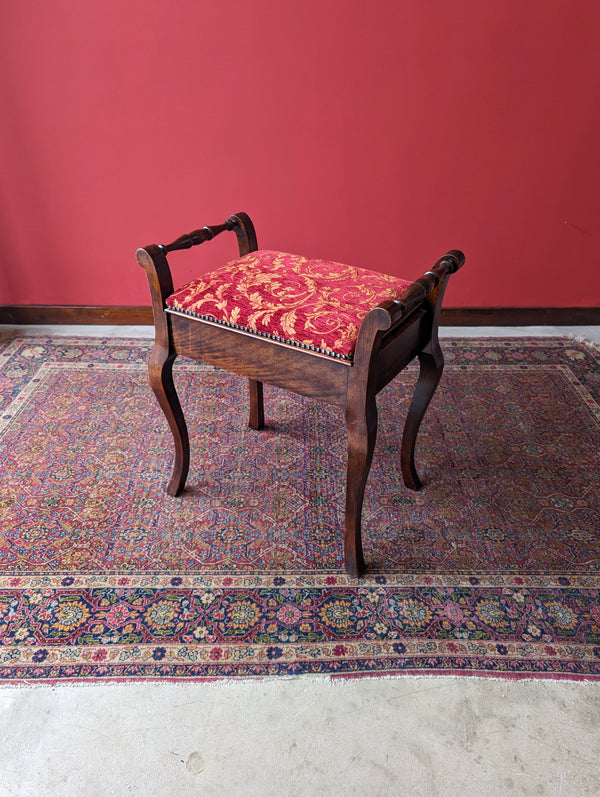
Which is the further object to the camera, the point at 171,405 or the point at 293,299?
the point at 171,405

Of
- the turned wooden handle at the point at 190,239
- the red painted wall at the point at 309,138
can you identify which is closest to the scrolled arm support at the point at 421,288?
the turned wooden handle at the point at 190,239

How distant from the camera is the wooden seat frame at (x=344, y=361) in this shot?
1333 mm

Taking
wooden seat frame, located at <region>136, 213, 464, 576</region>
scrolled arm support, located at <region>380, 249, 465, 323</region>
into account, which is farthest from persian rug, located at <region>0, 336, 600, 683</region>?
scrolled arm support, located at <region>380, 249, 465, 323</region>

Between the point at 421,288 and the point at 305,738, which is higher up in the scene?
the point at 421,288

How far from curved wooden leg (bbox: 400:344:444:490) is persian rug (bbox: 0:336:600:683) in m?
0.06

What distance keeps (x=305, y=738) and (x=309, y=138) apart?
7.28ft

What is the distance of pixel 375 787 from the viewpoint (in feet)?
3.81

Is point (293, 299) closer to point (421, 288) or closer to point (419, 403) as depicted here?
point (421, 288)

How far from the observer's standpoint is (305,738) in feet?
4.05

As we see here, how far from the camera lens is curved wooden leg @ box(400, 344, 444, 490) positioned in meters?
1.68

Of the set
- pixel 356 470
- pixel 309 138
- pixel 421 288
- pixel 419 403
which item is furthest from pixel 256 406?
pixel 309 138

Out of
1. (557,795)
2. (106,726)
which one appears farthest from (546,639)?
(106,726)

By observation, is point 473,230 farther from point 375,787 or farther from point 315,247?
point 375,787

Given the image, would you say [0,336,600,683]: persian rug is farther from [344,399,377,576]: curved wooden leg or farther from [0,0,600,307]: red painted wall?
[0,0,600,307]: red painted wall
